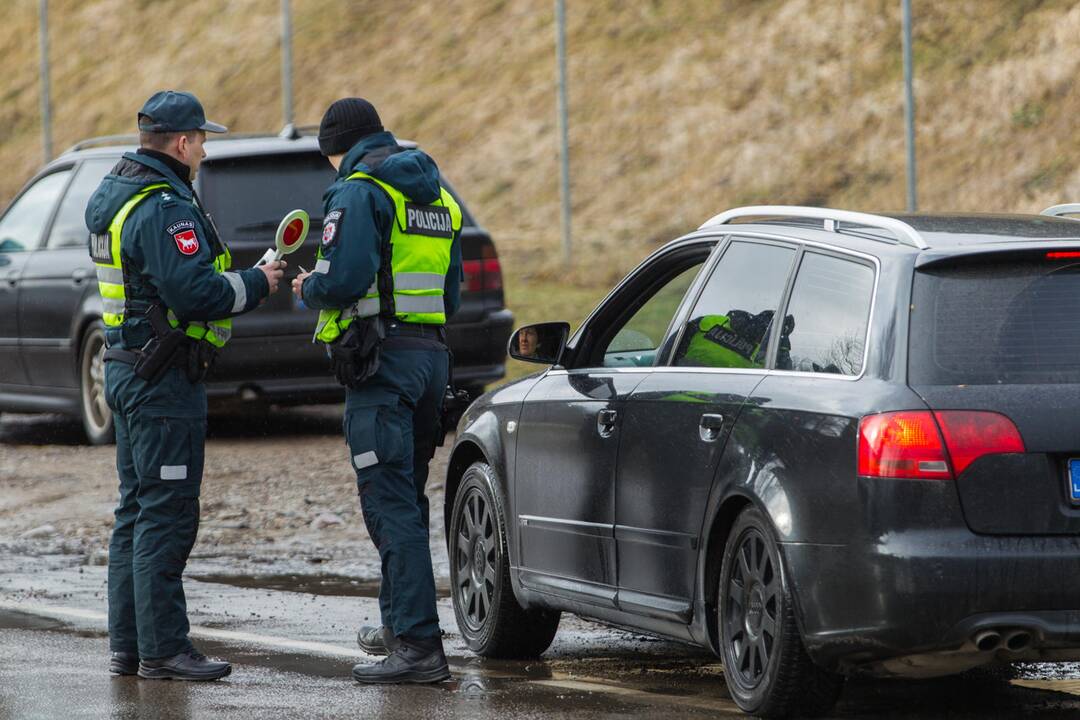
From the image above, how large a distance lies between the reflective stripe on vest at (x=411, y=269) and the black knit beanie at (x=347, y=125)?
0.20 meters

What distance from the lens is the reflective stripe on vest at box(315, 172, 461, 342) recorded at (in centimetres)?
698

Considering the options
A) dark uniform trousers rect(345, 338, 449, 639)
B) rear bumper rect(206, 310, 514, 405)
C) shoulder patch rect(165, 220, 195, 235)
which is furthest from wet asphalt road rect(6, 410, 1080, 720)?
rear bumper rect(206, 310, 514, 405)

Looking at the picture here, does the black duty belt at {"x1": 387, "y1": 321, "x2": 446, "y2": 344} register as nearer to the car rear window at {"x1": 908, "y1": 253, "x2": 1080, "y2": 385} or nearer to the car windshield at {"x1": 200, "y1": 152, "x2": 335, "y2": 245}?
the car rear window at {"x1": 908, "y1": 253, "x2": 1080, "y2": 385}

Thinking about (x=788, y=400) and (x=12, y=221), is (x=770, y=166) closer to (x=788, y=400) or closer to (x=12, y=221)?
(x=12, y=221)

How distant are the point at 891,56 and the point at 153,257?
82.3 feet

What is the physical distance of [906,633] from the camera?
17.9 feet

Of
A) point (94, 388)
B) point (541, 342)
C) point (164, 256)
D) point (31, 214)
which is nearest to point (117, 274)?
point (164, 256)

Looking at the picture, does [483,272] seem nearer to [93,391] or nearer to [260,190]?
[260,190]

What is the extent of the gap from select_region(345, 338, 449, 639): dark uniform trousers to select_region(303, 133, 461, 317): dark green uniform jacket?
0.28 m

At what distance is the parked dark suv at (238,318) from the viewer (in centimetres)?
1291

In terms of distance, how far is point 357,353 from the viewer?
22.6 ft

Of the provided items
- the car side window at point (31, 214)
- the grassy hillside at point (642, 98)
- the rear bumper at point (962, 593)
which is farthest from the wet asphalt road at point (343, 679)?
the grassy hillside at point (642, 98)

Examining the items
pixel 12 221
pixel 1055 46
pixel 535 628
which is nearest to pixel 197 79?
pixel 1055 46

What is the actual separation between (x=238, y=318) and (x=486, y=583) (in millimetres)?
5661
